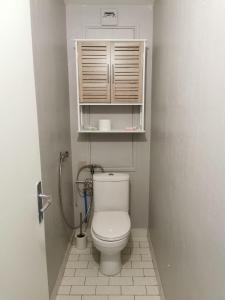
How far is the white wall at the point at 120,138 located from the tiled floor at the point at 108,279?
1.62ft

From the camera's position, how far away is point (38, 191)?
1109mm

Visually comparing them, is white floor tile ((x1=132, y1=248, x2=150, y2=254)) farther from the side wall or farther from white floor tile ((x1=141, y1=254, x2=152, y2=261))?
the side wall

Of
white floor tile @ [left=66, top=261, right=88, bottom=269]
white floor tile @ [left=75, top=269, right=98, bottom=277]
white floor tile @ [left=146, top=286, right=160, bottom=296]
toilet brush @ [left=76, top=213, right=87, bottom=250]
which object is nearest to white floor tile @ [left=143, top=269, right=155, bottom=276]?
white floor tile @ [left=146, top=286, right=160, bottom=296]

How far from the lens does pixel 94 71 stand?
218 centimetres

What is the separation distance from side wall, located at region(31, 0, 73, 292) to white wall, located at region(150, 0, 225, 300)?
84 centimetres

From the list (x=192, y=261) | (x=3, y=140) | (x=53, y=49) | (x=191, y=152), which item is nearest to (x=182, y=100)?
(x=191, y=152)

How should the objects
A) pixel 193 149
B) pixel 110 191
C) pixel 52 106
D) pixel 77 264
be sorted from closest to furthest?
1. pixel 193 149
2. pixel 52 106
3. pixel 77 264
4. pixel 110 191

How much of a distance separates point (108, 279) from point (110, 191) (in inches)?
29.9

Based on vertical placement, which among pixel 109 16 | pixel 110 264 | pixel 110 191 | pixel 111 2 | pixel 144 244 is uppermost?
Result: pixel 111 2

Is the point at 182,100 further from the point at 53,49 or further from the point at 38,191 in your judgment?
the point at 53,49

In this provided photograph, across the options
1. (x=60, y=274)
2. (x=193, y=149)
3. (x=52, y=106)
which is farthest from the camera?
(x=60, y=274)

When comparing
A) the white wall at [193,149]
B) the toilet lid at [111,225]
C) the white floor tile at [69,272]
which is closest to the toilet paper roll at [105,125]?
the white wall at [193,149]

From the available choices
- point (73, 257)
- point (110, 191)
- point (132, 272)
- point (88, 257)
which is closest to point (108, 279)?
point (132, 272)

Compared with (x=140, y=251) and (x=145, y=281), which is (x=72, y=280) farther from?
(x=140, y=251)
